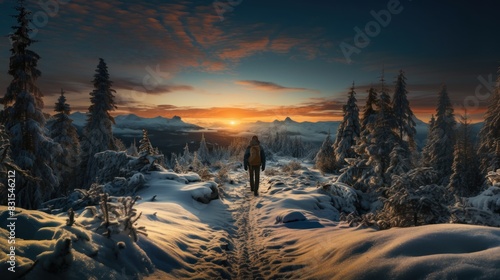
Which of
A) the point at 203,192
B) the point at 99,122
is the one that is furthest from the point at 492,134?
the point at 99,122

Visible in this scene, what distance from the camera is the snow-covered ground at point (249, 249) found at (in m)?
2.86

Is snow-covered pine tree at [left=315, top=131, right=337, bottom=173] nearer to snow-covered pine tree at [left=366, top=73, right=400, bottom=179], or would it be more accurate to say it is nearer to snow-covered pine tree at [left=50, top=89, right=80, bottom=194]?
snow-covered pine tree at [left=366, top=73, right=400, bottom=179]

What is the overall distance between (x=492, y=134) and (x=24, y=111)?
1400 inches

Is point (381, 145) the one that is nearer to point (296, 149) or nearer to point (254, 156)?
point (254, 156)

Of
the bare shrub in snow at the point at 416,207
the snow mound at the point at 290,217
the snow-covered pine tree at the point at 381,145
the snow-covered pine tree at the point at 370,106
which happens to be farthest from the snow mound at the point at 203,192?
the snow-covered pine tree at the point at 370,106

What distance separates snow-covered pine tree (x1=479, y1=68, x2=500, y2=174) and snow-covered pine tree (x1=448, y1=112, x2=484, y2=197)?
2.05m

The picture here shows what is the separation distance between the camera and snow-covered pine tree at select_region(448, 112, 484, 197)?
87.1 ft

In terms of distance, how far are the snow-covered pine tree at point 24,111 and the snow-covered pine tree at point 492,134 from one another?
33263mm

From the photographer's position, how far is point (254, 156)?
40.1 ft

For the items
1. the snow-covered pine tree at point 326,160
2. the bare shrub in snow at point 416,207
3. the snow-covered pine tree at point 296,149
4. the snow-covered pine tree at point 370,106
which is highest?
the snow-covered pine tree at point 370,106

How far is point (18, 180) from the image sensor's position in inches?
518

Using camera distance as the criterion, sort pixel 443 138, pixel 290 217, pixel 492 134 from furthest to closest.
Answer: pixel 443 138
pixel 492 134
pixel 290 217

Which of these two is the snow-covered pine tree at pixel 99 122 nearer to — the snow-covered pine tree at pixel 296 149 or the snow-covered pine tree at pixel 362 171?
the snow-covered pine tree at pixel 362 171

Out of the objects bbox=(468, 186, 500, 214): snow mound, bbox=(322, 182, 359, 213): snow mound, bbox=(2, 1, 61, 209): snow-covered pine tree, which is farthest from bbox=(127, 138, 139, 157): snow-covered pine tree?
bbox=(468, 186, 500, 214): snow mound
